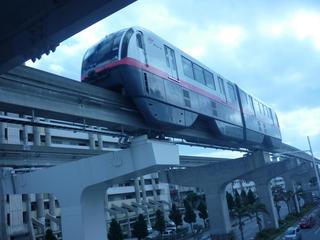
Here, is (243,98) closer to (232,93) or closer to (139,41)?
(232,93)

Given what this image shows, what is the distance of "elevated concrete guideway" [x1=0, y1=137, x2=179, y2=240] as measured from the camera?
1423cm

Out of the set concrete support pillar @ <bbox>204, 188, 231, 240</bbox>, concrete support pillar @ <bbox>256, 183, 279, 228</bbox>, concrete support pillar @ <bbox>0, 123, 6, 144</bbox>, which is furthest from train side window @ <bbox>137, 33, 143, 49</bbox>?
concrete support pillar @ <bbox>256, 183, 279, 228</bbox>

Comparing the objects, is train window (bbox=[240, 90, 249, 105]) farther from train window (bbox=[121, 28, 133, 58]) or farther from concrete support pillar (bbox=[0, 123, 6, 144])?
concrete support pillar (bbox=[0, 123, 6, 144])

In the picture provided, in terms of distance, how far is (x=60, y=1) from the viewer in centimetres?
571

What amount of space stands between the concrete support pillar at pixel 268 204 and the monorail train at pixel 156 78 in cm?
2512

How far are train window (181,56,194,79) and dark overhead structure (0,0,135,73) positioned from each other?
11.4m

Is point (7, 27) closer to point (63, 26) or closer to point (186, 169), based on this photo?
point (63, 26)

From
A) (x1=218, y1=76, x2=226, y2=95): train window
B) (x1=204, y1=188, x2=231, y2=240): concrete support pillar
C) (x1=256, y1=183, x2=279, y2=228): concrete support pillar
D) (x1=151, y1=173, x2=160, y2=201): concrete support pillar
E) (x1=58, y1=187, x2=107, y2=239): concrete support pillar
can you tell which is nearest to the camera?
(x1=58, y1=187, x2=107, y2=239): concrete support pillar

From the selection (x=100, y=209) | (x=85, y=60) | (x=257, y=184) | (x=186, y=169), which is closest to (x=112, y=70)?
(x=85, y=60)

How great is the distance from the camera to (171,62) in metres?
16.5

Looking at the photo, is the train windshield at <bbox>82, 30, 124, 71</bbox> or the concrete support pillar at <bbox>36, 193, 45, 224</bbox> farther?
the concrete support pillar at <bbox>36, 193, 45, 224</bbox>

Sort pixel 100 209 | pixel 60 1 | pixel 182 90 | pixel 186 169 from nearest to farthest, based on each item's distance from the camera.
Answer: pixel 60 1
pixel 100 209
pixel 182 90
pixel 186 169

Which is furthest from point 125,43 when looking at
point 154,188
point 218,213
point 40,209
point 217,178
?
point 154,188

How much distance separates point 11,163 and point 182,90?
940 centimetres
